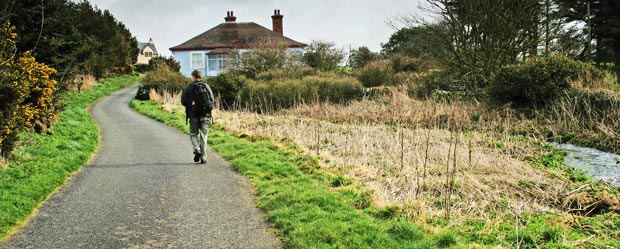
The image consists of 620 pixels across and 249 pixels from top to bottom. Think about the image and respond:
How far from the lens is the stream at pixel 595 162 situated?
1008 centimetres

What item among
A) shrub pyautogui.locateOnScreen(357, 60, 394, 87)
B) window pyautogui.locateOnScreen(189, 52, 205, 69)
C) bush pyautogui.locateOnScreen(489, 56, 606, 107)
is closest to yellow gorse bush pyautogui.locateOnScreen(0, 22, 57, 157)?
bush pyautogui.locateOnScreen(489, 56, 606, 107)

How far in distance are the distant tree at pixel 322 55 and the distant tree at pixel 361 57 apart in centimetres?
318

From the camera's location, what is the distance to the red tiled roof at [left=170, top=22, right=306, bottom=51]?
4950 centimetres

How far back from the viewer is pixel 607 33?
31.9 m

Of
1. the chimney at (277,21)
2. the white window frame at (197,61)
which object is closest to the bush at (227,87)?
the white window frame at (197,61)

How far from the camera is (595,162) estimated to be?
440 inches

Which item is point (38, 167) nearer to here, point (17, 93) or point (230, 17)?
point (17, 93)

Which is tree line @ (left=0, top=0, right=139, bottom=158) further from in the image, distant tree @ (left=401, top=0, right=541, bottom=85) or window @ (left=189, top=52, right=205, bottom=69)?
window @ (left=189, top=52, right=205, bottom=69)

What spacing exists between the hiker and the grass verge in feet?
2.65

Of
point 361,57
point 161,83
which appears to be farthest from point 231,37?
point 161,83

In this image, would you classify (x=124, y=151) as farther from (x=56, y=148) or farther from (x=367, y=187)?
(x=367, y=187)

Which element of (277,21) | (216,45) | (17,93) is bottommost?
(17,93)

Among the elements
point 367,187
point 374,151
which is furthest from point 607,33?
point 367,187

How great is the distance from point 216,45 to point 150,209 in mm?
44179
